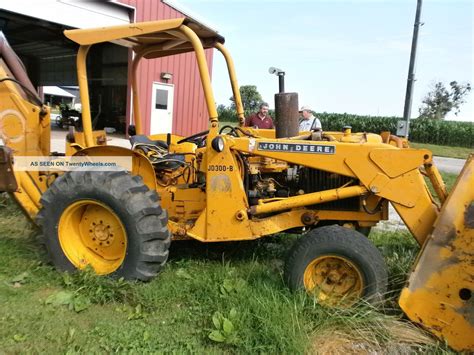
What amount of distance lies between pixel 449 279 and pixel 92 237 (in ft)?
9.39

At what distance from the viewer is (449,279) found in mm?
2822

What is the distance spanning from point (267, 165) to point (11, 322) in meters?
2.40

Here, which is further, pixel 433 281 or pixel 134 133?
pixel 134 133

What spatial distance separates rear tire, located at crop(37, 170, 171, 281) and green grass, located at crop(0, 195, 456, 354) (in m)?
0.18

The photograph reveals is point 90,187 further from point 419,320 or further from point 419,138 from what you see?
point 419,138

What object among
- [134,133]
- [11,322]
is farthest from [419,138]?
[11,322]

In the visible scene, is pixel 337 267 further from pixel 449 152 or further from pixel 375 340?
pixel 449 152

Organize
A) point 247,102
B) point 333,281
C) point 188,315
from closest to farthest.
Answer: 1. point 188,315
2. point 333,281
3. point 247,102

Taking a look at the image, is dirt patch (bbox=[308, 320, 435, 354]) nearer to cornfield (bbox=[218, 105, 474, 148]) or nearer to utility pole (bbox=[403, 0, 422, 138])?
utility pole (bbox=[403, 0, 422, 138])

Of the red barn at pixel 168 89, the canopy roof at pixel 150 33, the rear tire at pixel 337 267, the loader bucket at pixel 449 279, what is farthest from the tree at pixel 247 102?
the loader bucket at pixel 449 279

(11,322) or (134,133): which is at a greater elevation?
(134,133)

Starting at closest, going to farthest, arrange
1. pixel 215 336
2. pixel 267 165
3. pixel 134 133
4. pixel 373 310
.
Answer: pixel 215 336
pixel 373 310
pixel 267 165
pixel 134 133

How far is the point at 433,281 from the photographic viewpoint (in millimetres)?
2855

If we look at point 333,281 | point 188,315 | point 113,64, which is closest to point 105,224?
point 188,315
